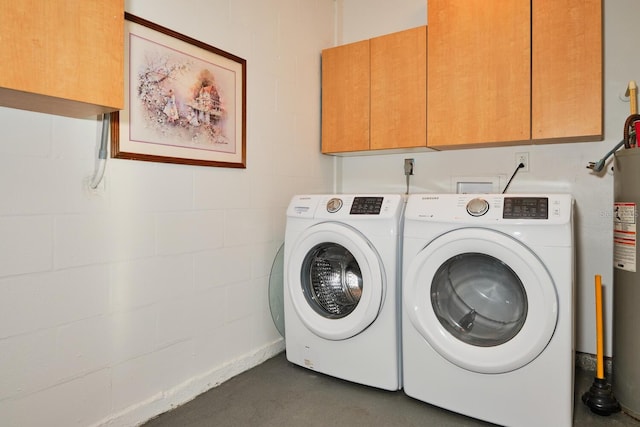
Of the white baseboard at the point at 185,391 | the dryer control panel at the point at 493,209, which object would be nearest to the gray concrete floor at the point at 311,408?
the white baseboard at the point at 185,391

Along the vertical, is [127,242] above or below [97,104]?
below

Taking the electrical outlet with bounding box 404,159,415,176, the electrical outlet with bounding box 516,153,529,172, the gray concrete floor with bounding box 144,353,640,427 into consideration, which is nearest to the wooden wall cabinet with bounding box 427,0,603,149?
the electrical outlet with bounding box 516,153,529,172

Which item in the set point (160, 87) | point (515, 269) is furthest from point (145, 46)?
point (515, 269)

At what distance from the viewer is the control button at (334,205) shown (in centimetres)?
200

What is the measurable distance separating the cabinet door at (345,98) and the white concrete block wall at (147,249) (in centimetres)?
15

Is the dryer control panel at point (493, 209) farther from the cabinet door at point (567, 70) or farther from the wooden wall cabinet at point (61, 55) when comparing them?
the wooden wall cabinet at point (61, 55)

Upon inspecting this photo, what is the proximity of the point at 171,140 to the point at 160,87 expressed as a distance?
0.74 feet

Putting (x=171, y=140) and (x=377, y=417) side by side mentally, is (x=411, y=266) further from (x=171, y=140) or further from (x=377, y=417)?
(x=171, y=140)

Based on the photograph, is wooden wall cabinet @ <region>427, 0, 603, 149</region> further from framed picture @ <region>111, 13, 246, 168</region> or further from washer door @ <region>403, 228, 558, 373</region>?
framed picture @ <region>111, 13, 246, 168</region>

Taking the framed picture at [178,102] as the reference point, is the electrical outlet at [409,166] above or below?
below

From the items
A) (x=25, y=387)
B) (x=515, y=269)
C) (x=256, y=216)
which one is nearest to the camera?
(x=25, y=387)

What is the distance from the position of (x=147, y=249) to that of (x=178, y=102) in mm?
663

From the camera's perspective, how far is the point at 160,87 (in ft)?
5.58

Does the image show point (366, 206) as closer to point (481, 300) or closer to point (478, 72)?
point (481, 300)
